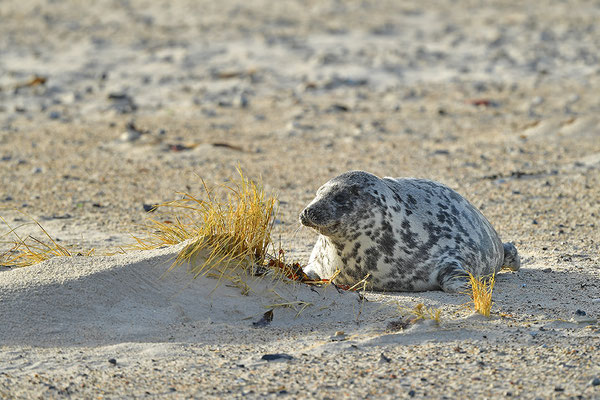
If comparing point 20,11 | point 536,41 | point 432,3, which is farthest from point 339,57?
point 20,11

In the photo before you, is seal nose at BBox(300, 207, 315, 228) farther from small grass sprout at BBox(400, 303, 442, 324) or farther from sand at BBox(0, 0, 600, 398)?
small grass sprout at BBox(400, 303, 442, 324)

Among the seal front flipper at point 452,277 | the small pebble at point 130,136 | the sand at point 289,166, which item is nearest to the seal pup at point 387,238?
the seal front flipper at point 452,277

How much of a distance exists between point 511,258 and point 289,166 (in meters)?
3.92

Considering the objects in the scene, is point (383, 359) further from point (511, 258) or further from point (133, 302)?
point (511, 258)

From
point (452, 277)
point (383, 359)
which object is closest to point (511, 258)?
point (452, 277)

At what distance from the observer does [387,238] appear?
5.63 metres

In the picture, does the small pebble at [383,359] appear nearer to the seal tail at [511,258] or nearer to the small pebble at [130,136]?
the seal tail at [511,258]

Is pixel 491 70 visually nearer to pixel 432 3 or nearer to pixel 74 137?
pixel 432 3

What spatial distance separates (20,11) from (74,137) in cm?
948

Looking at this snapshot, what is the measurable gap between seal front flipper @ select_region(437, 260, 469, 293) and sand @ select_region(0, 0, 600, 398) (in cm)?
7

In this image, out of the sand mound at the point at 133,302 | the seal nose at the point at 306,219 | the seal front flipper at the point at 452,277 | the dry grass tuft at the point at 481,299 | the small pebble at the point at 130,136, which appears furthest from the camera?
the small pebble at the point at 130,136

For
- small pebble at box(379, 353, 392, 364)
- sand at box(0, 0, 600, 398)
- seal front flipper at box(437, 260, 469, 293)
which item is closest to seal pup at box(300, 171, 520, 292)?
seal front flipper at box(437, 260, 469, 293)

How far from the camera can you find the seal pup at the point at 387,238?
18.1ft

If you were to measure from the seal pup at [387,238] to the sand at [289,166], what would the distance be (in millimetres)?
208
